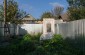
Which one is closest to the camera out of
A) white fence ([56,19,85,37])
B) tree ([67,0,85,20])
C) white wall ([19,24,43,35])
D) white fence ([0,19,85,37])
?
white fence ([56,19,85,37])

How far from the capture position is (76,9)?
3481cm

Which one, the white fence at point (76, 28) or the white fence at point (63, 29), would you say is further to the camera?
the white fence at point (63, 29)

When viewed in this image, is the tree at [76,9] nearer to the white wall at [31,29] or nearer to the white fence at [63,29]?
the white wall at [31,29]

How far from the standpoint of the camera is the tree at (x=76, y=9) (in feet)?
111

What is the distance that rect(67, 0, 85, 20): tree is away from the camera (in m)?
33.8

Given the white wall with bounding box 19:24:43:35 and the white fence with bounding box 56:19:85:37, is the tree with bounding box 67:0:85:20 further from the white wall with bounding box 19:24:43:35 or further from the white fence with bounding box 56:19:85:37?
the white fence with bounding box 56:19:85:37

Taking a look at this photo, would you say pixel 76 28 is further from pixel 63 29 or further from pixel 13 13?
pixel 13 13

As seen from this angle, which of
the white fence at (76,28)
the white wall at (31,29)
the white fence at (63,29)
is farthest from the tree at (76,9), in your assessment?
the white fence at (76,28)

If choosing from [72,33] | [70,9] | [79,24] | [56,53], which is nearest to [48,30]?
[70,9]

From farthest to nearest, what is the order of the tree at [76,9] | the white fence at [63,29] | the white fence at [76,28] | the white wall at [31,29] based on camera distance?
the white wall at [31,29], the tree at [76,9], the white fence at [63,29], the white fence at [76,28]

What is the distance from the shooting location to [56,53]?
13227 mm

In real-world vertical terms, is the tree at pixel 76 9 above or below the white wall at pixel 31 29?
above

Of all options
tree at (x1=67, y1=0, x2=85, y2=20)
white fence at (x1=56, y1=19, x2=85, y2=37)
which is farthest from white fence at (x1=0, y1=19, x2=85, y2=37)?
tree at (x1=67, y1=0, x2=85, y2=20)

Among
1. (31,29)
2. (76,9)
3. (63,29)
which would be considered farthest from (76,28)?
(31,29)
